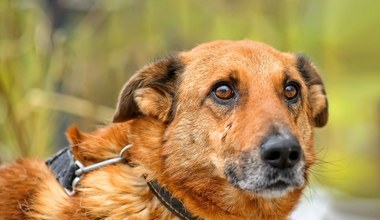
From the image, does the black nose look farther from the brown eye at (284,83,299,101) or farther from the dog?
the brown eye at (284,83,299,101)

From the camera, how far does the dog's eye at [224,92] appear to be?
151 inches

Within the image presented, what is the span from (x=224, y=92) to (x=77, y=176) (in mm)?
896

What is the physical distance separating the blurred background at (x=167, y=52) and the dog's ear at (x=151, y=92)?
143 inches

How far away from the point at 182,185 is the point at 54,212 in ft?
2.23

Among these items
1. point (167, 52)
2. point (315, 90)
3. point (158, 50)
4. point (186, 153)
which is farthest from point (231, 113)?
point (158, 50)

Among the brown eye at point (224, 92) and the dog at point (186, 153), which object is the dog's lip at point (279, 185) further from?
the brown eye at point (224, 92)

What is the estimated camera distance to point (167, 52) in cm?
789

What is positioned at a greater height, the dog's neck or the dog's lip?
the dog's lip

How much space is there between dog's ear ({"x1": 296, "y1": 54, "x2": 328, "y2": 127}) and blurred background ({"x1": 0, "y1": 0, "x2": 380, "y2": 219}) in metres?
3.15

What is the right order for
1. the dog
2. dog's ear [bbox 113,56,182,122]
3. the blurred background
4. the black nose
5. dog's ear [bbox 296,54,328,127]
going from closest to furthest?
the black nose < the dog < dog's ear [bbox 113,56,182,122] < dog's ear [bbox 296,54,328,127] < the blurred background

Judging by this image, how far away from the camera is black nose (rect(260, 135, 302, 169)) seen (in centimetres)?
345

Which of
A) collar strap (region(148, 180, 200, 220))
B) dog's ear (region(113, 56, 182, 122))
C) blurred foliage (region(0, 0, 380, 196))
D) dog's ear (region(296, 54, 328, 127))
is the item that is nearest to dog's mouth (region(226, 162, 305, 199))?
collar strap (region(148, 180, 200, 220))

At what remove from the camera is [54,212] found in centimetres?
384

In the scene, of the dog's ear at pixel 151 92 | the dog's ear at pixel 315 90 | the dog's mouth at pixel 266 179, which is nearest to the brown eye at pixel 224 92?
the dog's ear at pixel 151 92
